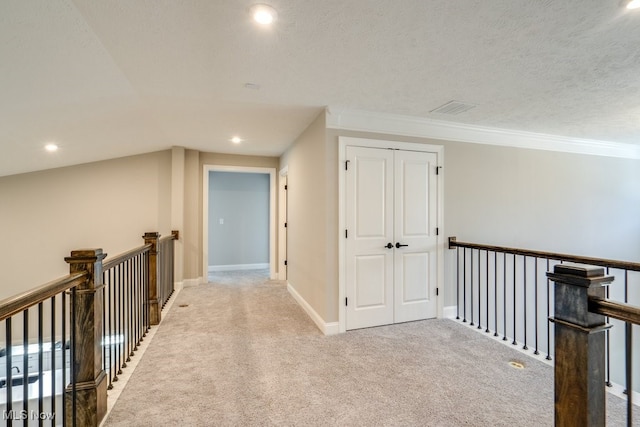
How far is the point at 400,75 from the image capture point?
2.37 m

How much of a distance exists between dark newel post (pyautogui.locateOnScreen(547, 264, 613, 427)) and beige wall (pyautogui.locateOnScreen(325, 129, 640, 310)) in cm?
221

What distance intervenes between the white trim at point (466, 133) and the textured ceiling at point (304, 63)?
0.13 m

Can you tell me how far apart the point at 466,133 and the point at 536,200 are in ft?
4.95

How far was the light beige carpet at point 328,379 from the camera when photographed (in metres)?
1.82

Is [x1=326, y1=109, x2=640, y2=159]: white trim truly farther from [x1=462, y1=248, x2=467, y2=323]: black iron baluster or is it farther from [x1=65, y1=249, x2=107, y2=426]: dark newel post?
[x1=65, y1=249, x2=107, y2=426]: dark newel post

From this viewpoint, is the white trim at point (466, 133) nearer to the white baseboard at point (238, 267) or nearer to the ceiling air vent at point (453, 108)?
the ceiling air vent at point (453, 108)

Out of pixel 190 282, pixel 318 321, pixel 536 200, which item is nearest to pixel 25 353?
pixel 318 321

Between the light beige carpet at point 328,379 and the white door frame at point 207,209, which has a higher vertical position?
the white door frame at point 207,209

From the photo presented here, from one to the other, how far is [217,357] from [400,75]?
2.83 m

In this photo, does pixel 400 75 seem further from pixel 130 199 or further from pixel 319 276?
pixel 130 199

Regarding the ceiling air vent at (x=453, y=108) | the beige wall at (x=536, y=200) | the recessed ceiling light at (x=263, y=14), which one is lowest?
the beige wall at (x=536, y=200)

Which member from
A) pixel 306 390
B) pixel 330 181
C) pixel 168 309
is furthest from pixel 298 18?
pixel 168 309

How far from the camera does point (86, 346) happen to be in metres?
1.69

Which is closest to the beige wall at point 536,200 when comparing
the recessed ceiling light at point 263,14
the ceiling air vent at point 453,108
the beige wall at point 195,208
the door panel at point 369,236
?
the door panel at point 369,236
